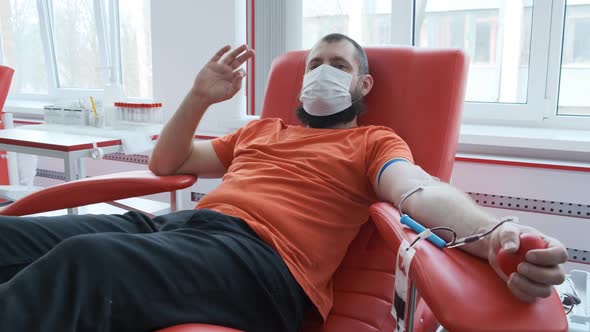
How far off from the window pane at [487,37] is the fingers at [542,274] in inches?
68.0

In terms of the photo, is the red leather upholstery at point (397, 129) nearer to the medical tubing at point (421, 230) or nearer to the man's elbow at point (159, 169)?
the medical tubing at point (421, 230)

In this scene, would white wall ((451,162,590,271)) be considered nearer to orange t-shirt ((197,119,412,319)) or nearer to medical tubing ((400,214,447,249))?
orange t-shirt ((197,119,412,319))

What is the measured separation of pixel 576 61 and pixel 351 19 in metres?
1.02

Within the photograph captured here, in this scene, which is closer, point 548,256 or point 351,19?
point 548,256

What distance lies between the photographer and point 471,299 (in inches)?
28.5

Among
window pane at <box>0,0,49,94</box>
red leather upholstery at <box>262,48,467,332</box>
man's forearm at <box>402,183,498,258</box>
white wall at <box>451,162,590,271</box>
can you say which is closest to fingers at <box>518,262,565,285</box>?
man's forearm at <box>402,183,498,258</box>

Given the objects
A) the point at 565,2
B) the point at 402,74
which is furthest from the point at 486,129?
the point at 402,74

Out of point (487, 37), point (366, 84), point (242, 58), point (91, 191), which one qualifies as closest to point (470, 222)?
point (366, 84)

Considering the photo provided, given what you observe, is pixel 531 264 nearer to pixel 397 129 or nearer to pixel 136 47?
pixel 397 129

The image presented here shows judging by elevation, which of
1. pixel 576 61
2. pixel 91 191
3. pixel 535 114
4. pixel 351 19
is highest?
pixel 351 19

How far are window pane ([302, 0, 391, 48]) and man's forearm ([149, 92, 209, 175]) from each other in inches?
46.1

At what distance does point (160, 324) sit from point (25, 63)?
155 inches

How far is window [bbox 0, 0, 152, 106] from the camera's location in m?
3.38

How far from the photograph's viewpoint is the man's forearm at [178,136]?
1536 millimetres
